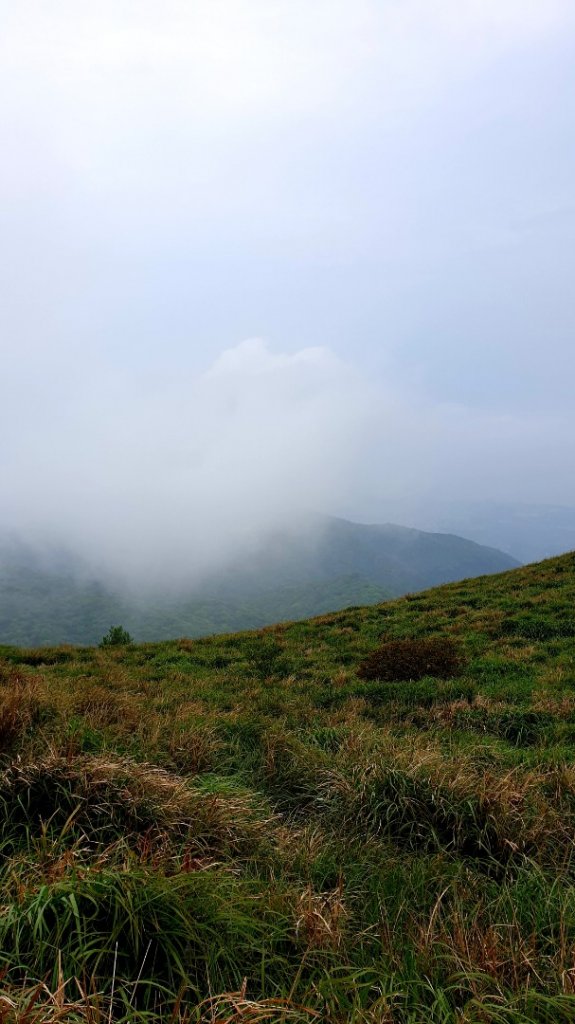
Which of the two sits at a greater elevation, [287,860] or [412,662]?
[287,860]

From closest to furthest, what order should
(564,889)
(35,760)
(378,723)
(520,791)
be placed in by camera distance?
(564,889) → (35,760) → (520,791) → (378,723)

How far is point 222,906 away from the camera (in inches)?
135

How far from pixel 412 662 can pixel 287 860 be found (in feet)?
28.2

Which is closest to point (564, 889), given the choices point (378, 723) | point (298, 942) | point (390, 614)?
point (298, 942)

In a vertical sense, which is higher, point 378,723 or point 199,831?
point 199,831

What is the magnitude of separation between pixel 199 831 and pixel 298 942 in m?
1.57

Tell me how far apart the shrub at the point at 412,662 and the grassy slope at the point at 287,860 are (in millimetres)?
1887

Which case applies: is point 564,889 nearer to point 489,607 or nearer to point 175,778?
point 175,778

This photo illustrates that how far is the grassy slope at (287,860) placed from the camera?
2926 mm

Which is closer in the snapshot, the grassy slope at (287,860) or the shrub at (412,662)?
the grassy slope at (287,860)

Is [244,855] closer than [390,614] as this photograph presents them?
Yes

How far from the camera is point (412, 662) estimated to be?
12.5 metres

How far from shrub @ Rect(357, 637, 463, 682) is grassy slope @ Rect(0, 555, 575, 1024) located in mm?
1887

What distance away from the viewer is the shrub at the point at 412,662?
1211 cm
